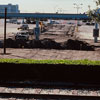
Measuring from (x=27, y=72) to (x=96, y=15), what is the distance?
10707 millimetres

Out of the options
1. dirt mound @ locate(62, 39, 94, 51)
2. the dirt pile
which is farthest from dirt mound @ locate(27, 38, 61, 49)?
dirt mound @ locate(62, 39, 94, 51)

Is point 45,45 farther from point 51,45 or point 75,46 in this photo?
point 75,46

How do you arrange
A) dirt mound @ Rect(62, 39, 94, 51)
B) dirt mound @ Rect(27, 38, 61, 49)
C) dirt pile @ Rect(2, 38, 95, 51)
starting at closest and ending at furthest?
1. dirt mound @ Rect(62, 39, 94, 51)
2. dirt pile @ Rect(2, 38, 95, 51)
3. dirt mound @ Rect(27, 38, 61, 49)

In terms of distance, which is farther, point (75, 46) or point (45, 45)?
point (45, 45)

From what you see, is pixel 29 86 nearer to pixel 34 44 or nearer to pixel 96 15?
pixel 96 15

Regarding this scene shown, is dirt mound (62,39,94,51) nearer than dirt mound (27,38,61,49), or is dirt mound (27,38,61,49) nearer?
dirt mound (62,39,94,51)

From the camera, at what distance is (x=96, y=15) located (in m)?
25.2

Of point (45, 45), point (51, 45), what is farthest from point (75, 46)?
point (45, 45)

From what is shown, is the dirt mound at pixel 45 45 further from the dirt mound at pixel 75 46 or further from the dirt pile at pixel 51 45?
the dirt mound at pixel 75 46

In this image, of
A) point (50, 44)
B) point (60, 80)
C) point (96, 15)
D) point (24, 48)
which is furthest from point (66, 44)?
point (60, 80)

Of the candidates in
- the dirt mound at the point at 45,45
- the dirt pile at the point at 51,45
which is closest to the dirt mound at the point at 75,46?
the dirt pile at the point at 51,45

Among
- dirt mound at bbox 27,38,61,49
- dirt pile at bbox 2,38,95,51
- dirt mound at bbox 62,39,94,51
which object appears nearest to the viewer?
dirt mound at bbox 62,39,94,51

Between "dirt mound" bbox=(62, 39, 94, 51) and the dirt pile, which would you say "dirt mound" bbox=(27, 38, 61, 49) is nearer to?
the dirt pile

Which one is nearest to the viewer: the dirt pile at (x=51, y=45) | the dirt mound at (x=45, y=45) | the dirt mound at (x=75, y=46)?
the dirt mound at (x=75, y=46)
